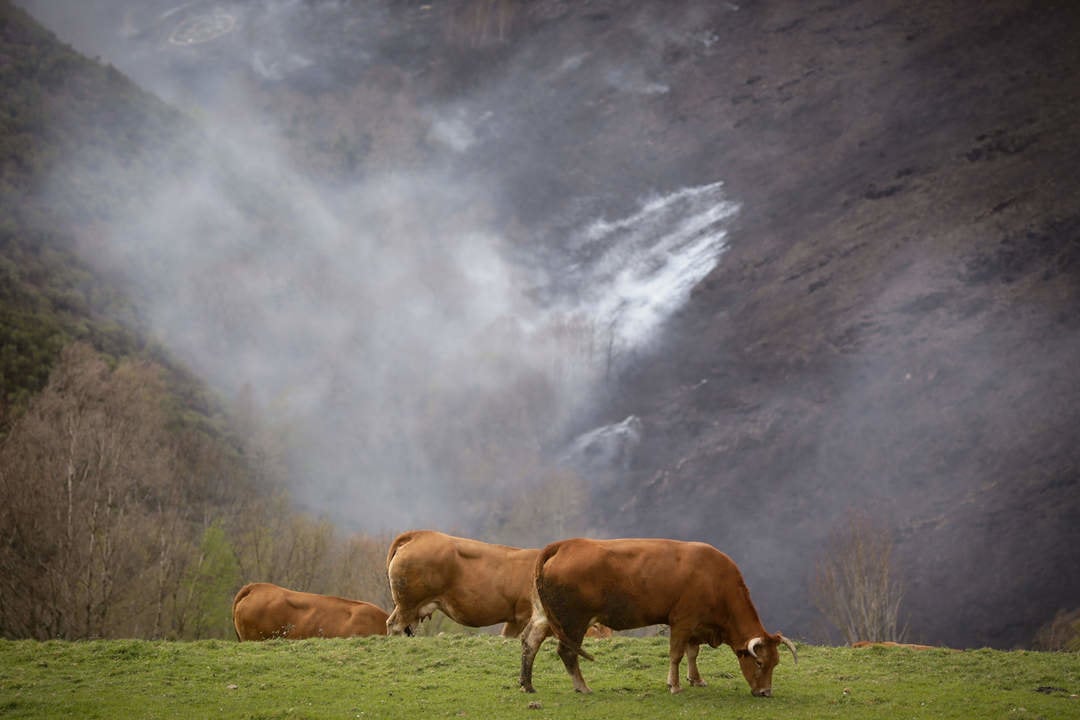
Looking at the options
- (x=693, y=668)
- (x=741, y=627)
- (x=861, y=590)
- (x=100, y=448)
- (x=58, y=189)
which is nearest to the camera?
(x=741, y=627)

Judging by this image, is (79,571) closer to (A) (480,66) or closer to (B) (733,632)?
(B) (733,632)

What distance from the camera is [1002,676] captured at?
17578mm

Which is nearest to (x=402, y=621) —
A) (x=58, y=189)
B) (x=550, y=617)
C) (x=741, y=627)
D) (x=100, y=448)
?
(x=550, y=617)

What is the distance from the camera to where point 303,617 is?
22.7m

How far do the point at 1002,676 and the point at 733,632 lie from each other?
18.7 feet

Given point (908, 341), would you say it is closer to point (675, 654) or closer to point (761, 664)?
point (761, 664)

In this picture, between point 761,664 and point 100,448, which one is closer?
point 761,664

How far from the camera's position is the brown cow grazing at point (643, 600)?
15.4 m

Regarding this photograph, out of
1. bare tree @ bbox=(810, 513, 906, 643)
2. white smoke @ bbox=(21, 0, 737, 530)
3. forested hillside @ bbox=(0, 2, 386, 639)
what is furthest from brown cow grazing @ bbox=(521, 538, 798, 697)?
white smoke @ bbox=(21, 0, 737, 530)

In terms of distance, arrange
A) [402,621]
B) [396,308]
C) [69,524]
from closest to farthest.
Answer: [402,621] < [69,524] < [396,308]

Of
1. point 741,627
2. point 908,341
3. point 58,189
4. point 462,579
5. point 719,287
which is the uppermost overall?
point 58,189

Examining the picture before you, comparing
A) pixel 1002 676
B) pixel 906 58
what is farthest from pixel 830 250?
pixel 1002 676

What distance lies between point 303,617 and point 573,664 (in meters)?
9.29

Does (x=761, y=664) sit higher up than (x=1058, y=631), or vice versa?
(x=761, y=664)
